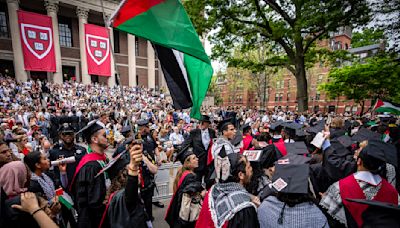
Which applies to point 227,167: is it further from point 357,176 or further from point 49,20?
point 49,20

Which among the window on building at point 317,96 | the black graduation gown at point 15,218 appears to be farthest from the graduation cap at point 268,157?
the window on building at point 317,96

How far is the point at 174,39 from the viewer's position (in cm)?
291

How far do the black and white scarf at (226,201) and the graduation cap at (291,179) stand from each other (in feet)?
1.09

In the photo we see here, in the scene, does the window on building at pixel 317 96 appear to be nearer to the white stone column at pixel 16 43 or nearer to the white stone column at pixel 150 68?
the white stone column at pixel 150 68

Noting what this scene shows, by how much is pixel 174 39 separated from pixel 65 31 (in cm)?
3384

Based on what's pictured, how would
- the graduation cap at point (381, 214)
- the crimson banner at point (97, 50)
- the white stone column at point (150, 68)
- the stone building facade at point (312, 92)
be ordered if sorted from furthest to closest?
the stone building facade at point (312, 92), the white stone column at point (150, 68), the crimson banner at point (97, 50), the graduation cap at point (381, 214)

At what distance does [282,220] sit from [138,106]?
20716 millimetres

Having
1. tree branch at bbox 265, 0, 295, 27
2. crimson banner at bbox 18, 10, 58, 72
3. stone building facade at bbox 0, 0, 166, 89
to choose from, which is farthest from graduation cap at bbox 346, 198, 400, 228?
crimson banner at bbox 18, 10, 58, 72

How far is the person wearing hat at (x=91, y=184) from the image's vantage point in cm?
261

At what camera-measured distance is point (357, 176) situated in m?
2.35

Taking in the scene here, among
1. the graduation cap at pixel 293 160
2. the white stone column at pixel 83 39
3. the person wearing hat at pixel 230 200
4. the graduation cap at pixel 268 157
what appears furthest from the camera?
the white stone column at pixel 83 39

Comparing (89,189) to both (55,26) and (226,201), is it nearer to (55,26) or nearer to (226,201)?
(226,201)

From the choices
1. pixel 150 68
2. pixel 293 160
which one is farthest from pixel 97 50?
pixel 293 160

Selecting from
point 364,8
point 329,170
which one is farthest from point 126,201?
point 364,8
